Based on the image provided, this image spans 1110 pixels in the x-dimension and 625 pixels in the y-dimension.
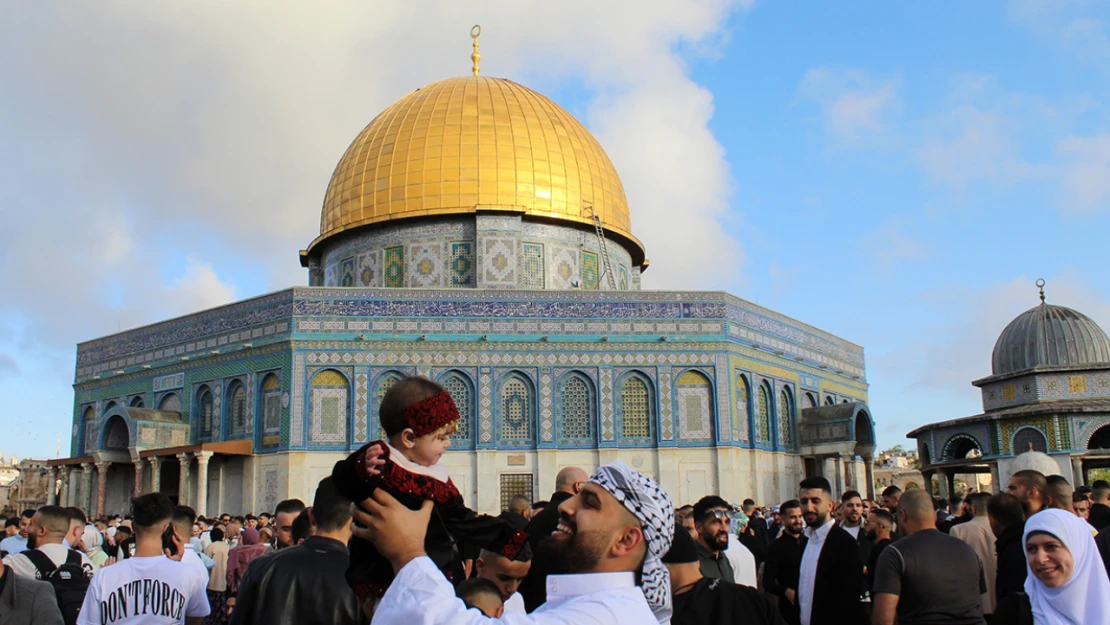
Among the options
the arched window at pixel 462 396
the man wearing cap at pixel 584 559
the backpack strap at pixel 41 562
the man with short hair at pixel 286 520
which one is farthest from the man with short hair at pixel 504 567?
the arched window at pixel 462 396

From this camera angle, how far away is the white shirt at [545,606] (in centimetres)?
213

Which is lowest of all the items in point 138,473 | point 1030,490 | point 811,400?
point 1030,490

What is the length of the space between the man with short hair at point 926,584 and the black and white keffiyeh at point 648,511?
2947mm

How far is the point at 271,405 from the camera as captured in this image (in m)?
25.4

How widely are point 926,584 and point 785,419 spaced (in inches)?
962

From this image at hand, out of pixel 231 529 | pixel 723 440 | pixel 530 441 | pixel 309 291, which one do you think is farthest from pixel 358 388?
pixel 231 529

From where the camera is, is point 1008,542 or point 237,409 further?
point 237,409

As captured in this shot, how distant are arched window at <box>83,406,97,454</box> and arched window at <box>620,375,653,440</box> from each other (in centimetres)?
1538

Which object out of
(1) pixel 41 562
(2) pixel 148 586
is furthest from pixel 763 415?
(2) pixel 148 586

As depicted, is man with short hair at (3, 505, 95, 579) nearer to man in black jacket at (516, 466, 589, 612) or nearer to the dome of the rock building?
man in black jacket at (516, 466, 589, 612)

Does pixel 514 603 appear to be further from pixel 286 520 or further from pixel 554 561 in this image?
pixel 286 520

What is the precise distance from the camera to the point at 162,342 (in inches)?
1133

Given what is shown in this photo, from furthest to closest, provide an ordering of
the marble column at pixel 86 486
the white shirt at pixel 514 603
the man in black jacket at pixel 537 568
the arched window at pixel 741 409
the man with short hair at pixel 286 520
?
the marble column at pixel 86 486, the arched window at pixel 741 409, the man with short hair at pixel 286 520, the man in black jacket at pixel 537 568, the white shirt at pixel 514 603

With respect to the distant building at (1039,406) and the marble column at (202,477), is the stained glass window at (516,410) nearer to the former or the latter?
the marble column at (202,477)
